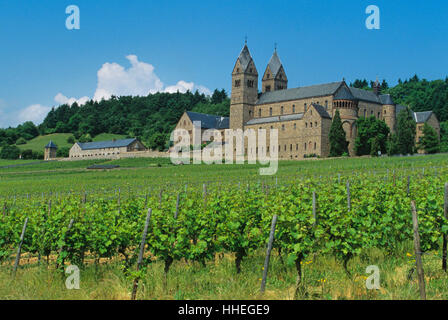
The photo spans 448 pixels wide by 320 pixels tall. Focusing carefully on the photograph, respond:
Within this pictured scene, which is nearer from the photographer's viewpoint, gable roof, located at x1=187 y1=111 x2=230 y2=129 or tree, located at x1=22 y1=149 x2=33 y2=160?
gable roof, located at x1=187 y1=111 x2=230 y2=129

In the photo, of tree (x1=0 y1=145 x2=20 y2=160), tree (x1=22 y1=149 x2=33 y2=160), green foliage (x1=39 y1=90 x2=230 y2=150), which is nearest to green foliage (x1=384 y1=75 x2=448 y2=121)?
green foliage (x1=39 y1=90 x2=230 y2=150)

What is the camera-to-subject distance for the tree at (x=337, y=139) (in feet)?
234

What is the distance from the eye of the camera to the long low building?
10444cm

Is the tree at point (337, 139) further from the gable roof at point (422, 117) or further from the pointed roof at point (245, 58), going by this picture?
the gable roof at point (422, 117)

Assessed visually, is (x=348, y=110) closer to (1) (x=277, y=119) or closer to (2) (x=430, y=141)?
(1) (x=277, y=119)

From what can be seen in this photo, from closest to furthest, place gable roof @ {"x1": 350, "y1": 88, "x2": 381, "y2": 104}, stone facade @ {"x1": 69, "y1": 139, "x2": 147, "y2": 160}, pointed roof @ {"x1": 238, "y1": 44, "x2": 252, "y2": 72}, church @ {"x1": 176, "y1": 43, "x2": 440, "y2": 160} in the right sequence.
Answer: church @ {"x1": 176, "y1": 43, "x2": 440, "y2": 160}, gable roof @ {"x1": 350, "y1": 88, "x2": 381, "y2": 104}, pointed roof @ {"x1": 238, "y1": 44, "x2": 252, "y2": 72}, stone facade @ {"x1": 69, "y1": 139, "x2": 147, "y2": 160}

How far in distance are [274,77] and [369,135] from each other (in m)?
29.7

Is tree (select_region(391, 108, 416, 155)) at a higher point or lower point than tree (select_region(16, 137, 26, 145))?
lower

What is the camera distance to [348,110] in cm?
7669

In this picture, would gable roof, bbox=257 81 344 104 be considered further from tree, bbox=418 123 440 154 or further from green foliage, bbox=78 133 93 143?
green foliage, bbox=78 133 93 143

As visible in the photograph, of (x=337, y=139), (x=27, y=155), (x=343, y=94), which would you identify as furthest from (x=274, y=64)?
(x=27, y=155)

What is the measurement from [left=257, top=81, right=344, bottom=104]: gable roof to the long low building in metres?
33.2

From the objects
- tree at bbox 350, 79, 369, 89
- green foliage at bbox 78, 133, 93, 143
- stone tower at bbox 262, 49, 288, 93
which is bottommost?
green foliage at bbox 78, 133, 93, 143

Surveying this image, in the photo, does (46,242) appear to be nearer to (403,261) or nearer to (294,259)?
(294,259)
